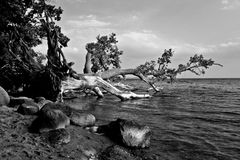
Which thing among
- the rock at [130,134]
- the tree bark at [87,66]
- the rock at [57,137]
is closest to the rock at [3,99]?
the rock at [57,137]

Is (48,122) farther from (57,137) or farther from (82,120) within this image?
(82,120)

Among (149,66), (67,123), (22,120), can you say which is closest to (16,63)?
(22,120)

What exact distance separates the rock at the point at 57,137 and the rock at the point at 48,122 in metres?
0.38

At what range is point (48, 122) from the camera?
6926mm

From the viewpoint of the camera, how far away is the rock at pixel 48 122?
6848mm

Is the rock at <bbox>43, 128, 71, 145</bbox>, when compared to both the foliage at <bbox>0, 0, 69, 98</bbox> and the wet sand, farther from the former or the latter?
the foliage at <bbox>0, 0, 69, 98</bbox>

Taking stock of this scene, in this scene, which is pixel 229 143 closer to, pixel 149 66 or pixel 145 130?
pixel 145 130

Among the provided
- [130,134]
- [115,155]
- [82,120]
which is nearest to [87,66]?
[82,120]

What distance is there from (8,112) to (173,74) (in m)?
24.0

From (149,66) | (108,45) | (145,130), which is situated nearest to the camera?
(145,130)

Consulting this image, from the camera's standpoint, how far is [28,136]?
6.39 meters

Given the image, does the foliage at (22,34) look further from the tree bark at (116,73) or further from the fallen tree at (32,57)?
the tree bark at (116,73)

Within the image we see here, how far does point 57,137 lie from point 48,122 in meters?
0.93

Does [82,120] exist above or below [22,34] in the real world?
below
